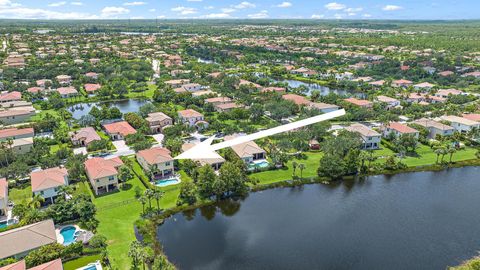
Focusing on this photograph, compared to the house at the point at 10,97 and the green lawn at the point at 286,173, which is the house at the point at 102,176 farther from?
the house at the point at 10,97

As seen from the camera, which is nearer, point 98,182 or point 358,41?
point 98,182

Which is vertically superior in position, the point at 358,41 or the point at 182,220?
the point at 358,41

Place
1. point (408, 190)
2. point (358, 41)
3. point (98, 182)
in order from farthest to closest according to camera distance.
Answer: point (358, 41) < point (408, 190) < point (98, 182)

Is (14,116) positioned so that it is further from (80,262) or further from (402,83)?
(402,83)

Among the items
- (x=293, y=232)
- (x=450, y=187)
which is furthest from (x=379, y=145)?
(x=293, y=232)

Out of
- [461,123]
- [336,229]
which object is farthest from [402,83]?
[336,229]

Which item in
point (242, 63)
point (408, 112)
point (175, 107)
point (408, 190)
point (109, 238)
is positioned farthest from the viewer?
point (242, 63)

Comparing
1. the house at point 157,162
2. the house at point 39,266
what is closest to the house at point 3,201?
the house at point 39,266

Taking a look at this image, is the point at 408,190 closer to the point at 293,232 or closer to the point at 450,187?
the point at 450,187
